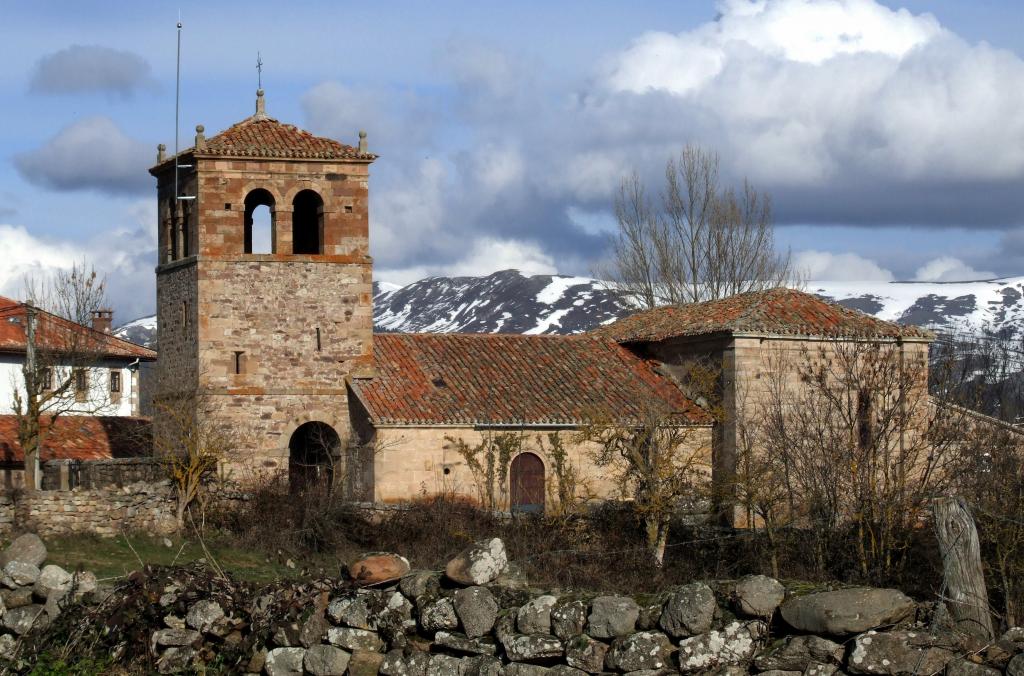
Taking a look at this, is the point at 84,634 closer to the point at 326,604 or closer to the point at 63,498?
the point at 326,604

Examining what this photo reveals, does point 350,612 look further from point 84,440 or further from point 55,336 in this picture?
point 55,336

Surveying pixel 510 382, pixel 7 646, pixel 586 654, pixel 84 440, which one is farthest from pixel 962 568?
pixel 84 440

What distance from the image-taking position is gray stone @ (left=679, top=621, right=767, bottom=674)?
31.2 ft

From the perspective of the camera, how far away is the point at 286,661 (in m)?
11.1

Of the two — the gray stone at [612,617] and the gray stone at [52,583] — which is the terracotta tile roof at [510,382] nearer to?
the gray stone at [52,583]

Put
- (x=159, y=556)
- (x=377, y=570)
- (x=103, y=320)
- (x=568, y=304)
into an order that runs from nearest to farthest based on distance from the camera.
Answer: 1. (x=377, y=570)
2. (x=159, y=556)
3. (x=103, y=320)
4. (x=568, y=304)

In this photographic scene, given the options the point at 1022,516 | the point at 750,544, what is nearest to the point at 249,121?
the point at 750,544

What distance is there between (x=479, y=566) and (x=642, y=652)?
1.61 m

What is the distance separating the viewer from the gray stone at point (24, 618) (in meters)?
12.5

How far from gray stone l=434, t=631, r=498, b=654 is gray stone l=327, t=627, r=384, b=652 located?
531 mm

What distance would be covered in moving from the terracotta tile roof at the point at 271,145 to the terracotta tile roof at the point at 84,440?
8912 millimetres

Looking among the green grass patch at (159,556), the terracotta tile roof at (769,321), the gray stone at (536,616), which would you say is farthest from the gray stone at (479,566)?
the terracotta tile roof at (769,321)

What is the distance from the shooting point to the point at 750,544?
23188 millimetres

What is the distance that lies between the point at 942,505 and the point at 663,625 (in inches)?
83.6
